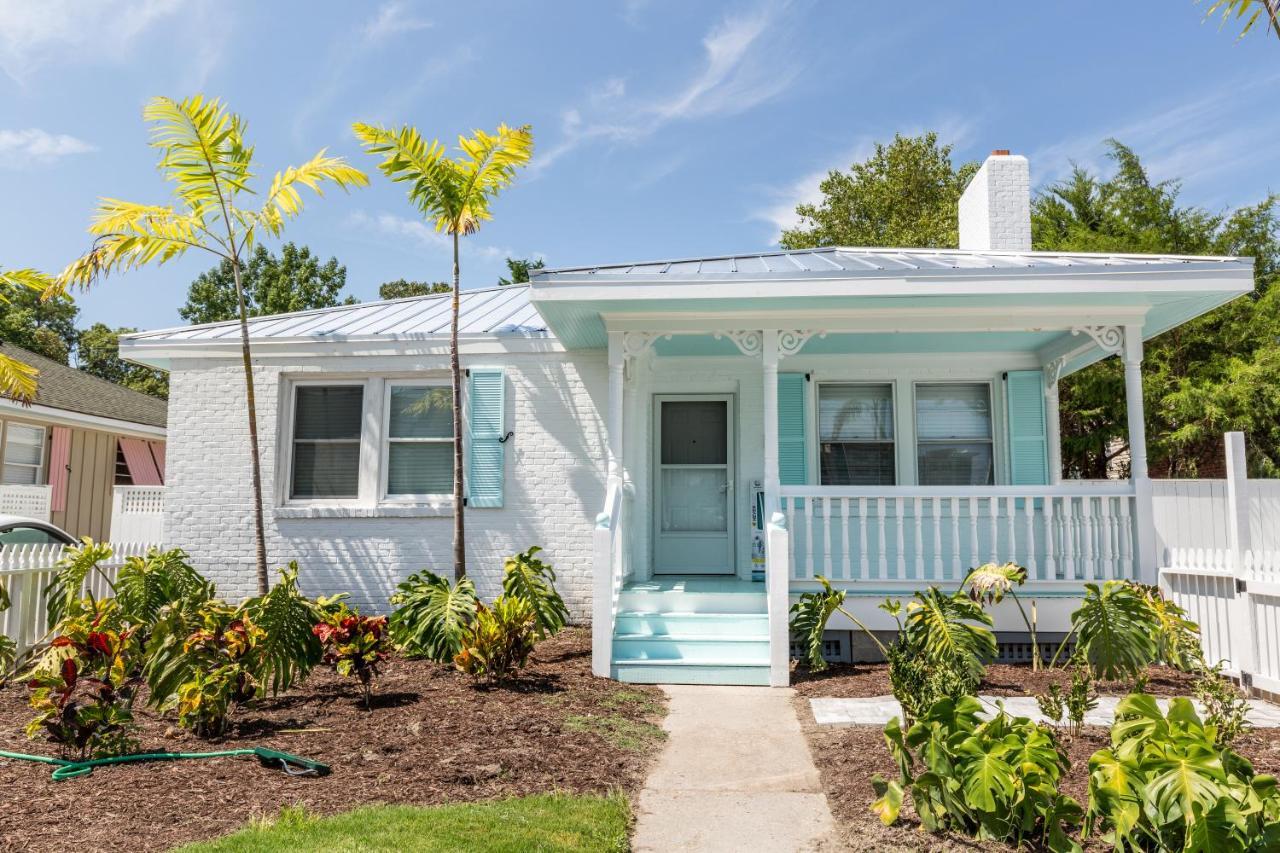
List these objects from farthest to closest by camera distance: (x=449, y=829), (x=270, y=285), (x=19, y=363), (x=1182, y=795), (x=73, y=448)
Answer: (x=270, y=285)
(x=73, y=448)
(x=19, y=363)
(x=449, y=829)
(x=1182, y=795)

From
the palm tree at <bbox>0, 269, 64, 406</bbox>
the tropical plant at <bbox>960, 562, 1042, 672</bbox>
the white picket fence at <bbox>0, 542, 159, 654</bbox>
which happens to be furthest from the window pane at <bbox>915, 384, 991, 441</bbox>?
the palm tree at <bbox>0, 269, 64, 406</bbox>

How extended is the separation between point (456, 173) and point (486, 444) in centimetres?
271

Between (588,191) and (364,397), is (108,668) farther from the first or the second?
(588,191)

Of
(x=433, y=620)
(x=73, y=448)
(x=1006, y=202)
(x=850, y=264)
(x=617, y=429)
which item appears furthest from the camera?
(x=73, y=448)

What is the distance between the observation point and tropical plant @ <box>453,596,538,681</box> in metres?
6.05

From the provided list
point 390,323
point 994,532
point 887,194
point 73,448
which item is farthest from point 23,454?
point 887,194

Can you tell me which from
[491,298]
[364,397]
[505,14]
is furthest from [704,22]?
[364,397]

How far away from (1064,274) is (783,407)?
3062 millimetres

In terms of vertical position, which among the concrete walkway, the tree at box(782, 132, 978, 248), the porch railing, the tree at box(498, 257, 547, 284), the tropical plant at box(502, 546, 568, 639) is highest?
the tree at box(782, 132, 978, 248)

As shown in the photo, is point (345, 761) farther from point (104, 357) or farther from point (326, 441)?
point (104, 357)

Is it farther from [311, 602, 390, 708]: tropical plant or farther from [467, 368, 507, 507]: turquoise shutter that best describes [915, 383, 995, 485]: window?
[311, 602, 390, 708]: tropical plant

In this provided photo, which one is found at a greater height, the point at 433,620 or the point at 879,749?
the point at 433,620

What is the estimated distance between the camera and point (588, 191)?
1695 centimetres

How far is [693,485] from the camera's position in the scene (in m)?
9.26
